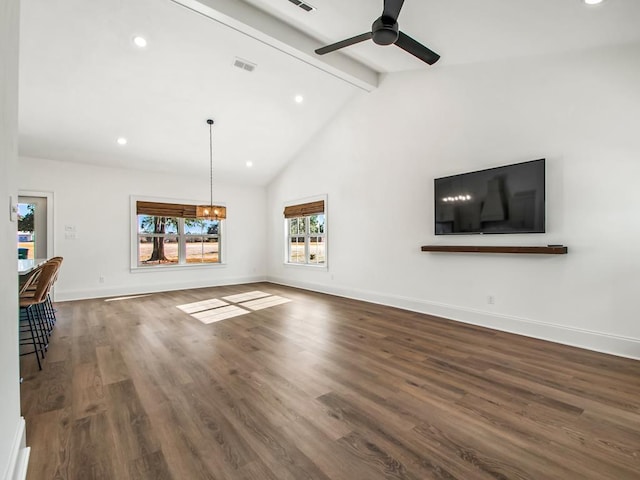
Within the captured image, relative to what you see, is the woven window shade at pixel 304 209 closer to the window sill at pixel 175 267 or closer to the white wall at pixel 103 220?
the white wall at pixel 103 220

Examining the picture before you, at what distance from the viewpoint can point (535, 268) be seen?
3.68 metres

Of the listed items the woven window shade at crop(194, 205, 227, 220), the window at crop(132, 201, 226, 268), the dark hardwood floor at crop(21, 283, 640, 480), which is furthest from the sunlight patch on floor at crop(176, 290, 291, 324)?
the window at crop(132, 201, 226, 268)

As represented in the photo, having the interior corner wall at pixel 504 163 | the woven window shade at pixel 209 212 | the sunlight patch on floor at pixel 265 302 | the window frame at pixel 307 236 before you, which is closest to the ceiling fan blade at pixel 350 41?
the interior corner wall at pixel 504 163

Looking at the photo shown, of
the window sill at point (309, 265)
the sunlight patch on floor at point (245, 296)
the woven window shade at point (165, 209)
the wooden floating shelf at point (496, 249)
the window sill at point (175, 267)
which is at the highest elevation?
the woven window shade at point (165, 209)

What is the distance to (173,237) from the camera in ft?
24.3

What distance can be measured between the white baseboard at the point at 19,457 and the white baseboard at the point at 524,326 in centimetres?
439

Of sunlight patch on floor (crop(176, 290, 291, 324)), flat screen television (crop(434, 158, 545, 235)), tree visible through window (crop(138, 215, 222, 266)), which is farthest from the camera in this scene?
tree visible through window (crop(138, 215, 222, 266))

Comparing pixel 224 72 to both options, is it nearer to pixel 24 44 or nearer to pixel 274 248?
pixel 24 44

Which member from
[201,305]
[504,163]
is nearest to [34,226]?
[201,305]

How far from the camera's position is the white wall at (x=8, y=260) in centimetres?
132

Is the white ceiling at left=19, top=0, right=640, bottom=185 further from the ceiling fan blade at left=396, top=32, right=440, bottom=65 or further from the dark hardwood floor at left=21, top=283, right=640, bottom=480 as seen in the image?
the dark hardwood floor at left=21, top=283, right=640, bottom=480

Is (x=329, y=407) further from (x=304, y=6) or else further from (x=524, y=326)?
(x=304, y=6)

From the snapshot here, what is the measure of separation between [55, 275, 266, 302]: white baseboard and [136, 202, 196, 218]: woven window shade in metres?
1.56

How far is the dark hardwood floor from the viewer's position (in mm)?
1647
